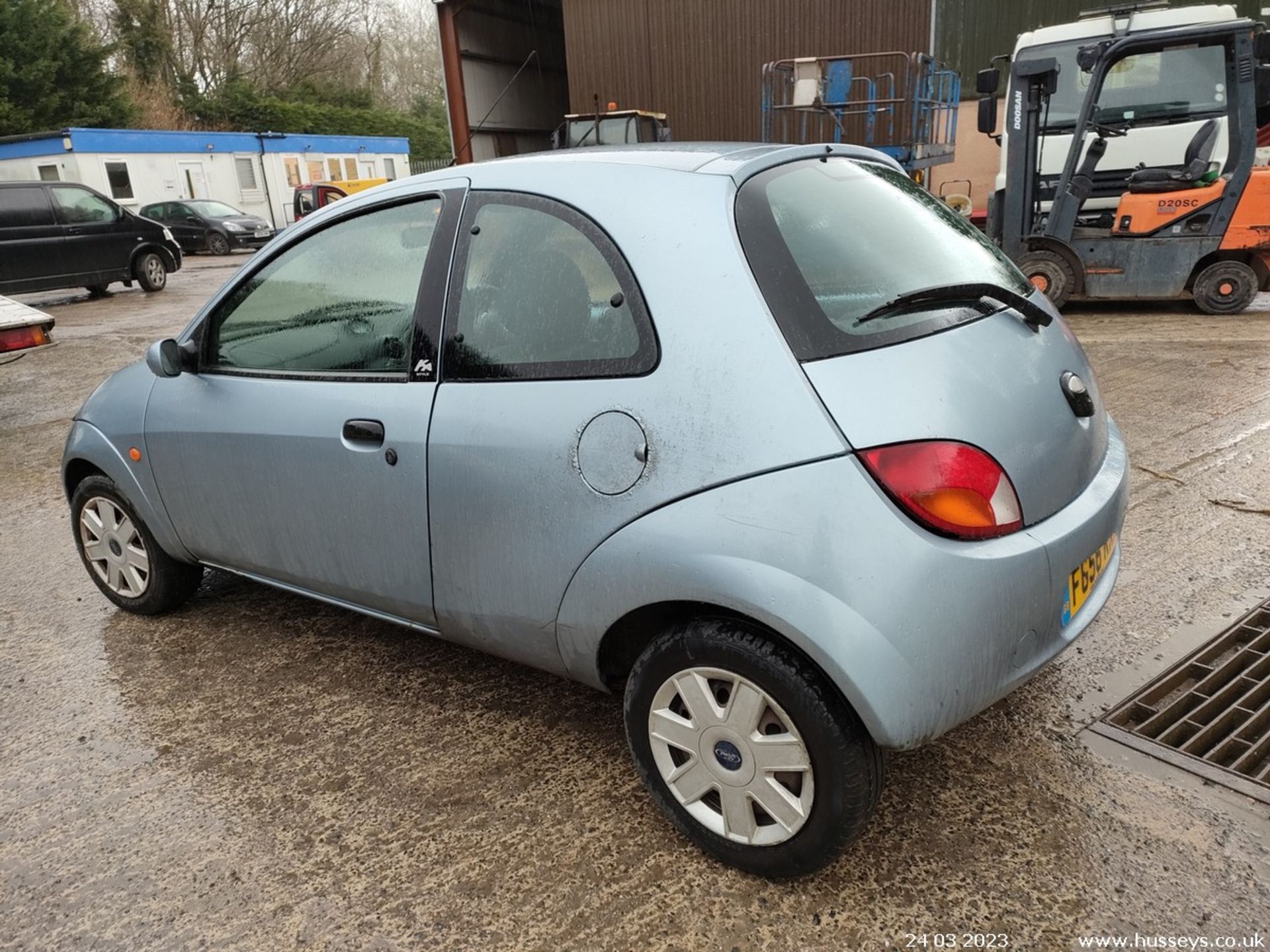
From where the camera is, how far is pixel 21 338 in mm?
6309

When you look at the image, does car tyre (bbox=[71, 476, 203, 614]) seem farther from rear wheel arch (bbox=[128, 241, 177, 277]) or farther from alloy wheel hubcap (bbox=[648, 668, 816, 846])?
rear wheel arch (bbox=[128, 241, 177, 277])

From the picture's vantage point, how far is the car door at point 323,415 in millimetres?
2551

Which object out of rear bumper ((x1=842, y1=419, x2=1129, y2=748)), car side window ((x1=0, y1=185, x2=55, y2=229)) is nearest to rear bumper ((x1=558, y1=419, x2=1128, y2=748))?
rear bumper ((x1=842, y1=419, x2=1129, y2=748))

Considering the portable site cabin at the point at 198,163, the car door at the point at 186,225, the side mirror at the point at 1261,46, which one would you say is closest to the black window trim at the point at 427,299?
the side mirror at the point at 1261,46

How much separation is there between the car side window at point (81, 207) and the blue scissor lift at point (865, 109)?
1045 cm

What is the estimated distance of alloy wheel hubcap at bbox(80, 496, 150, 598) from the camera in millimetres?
3547

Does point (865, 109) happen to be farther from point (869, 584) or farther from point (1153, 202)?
point (869, 584)

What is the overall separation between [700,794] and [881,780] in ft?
1.39

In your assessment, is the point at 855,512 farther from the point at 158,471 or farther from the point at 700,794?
the point at 158,471

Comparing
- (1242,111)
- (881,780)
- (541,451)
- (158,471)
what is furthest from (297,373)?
(1242,111)

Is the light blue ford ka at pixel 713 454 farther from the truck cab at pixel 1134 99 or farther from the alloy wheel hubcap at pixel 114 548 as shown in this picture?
the truck cab at pixel 1134 99

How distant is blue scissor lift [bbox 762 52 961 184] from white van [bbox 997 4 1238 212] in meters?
2.00

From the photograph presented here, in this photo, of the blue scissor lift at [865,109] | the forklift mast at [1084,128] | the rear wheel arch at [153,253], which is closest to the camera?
the forklift mast at [1084,128]

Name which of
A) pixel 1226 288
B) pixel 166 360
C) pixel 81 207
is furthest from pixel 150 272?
pixel 1226 288
